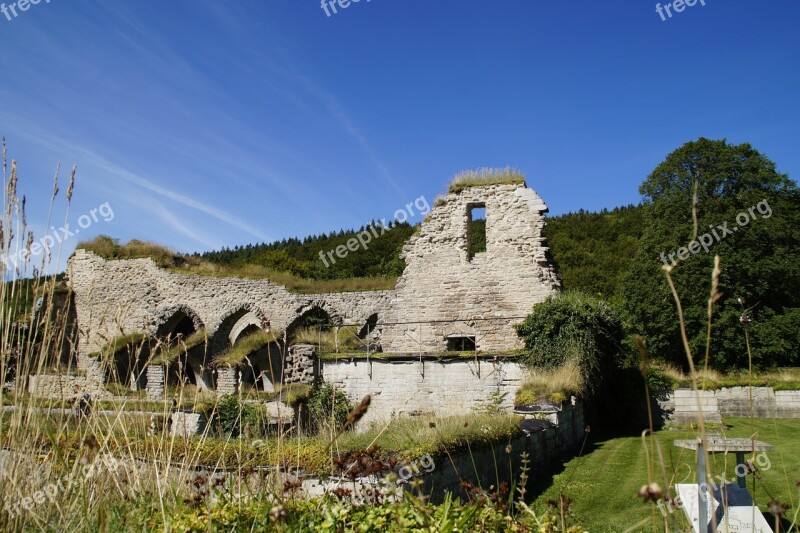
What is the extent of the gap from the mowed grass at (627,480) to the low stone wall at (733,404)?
2819 mm

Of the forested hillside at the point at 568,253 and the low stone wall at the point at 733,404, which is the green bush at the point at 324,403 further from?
the forested hillside at the point at 568,253

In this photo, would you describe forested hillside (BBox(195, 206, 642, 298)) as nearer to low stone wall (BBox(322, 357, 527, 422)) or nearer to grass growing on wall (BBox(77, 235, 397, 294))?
grass growing on wall (BBox(77, 235, 397, 294))

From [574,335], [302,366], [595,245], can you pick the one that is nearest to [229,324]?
[302,366]

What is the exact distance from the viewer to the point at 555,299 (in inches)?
554

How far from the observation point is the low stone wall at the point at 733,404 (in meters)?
14.0

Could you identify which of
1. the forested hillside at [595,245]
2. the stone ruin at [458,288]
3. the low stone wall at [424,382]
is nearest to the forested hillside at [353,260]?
the forested hillside at [595,245]

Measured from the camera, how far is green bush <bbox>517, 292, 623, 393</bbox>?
41.4 feet

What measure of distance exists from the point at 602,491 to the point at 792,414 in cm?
1000

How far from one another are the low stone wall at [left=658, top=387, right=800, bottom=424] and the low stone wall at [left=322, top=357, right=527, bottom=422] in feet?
14.8

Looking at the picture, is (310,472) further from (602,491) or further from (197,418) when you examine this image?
(197,418)

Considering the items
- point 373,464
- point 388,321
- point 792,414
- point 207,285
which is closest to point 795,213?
point 792,414

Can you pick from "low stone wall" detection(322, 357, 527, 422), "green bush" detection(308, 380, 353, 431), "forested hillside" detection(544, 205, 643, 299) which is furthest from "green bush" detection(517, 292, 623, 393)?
"forested hillside" detection(544, 205, 643, 299)

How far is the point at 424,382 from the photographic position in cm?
1358

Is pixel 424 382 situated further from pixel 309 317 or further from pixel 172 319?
pixel 172 319
